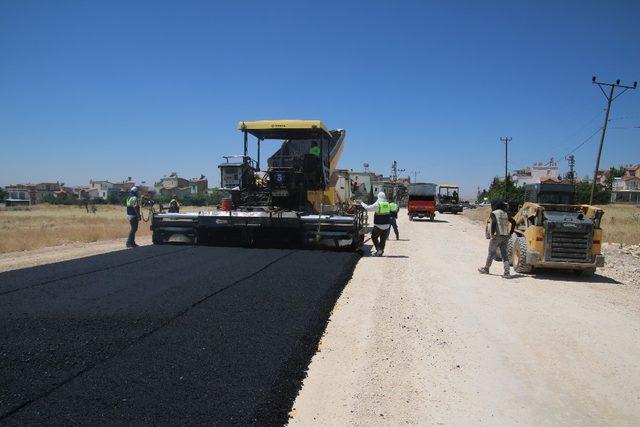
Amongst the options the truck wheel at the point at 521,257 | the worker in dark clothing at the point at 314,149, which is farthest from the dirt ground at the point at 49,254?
the truck wheel at the point at 521,257

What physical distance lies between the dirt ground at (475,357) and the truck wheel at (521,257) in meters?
1.02

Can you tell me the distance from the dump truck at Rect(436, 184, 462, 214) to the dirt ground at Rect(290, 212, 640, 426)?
31.0m

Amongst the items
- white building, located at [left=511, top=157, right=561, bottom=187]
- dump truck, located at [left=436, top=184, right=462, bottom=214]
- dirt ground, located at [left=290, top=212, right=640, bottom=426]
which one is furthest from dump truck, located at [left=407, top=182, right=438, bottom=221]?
white building, located at [left=511, top=157, right=561, bottom=187]

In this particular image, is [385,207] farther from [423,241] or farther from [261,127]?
[423,241]

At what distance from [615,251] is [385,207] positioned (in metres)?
7.18

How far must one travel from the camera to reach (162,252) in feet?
29.4

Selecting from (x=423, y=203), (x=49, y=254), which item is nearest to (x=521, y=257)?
(x=49, y=254)

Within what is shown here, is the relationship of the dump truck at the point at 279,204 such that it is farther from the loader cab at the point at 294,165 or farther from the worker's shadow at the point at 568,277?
the worker's shadow at the point at 568,277

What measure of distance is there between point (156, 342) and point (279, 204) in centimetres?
669

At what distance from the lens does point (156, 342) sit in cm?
387

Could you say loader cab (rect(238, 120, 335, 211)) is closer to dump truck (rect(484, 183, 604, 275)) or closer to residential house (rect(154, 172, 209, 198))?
dump truck (rect(484, 183, 604, 275))

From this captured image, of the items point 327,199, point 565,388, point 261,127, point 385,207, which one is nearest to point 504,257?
→ point 385,207

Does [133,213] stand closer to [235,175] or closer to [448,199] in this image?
[235,175]

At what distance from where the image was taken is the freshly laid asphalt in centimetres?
284
